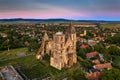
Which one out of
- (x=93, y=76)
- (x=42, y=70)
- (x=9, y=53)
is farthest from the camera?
(x=9, y=53)

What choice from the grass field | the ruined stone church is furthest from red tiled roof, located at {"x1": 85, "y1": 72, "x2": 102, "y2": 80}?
the ruined stone church

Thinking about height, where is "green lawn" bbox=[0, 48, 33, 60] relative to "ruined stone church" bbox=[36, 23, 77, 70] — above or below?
below

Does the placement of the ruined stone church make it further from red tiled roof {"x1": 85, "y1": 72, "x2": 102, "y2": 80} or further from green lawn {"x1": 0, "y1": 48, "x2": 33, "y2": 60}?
green lawn {"x1": 0, "y1": 48, "x2": 33, "y2": 60}

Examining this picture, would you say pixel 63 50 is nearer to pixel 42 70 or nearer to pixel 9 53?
pixel 42 70

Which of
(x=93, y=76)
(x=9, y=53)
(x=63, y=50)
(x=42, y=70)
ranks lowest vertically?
(x=9, y=53)

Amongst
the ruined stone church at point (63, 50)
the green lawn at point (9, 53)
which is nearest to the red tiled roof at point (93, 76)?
the ruined stone church at point (63, 50)

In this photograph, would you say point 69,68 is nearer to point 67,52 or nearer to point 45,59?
point 67,52

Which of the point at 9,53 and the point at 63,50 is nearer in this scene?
the point at 63,50

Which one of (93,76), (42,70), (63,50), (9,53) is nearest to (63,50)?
(63,50)

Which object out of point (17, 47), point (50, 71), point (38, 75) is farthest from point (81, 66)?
point (17, 47)

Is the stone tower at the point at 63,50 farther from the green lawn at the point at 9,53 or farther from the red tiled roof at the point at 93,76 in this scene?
the green lawn at the point at 9,53

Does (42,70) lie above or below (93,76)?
above
